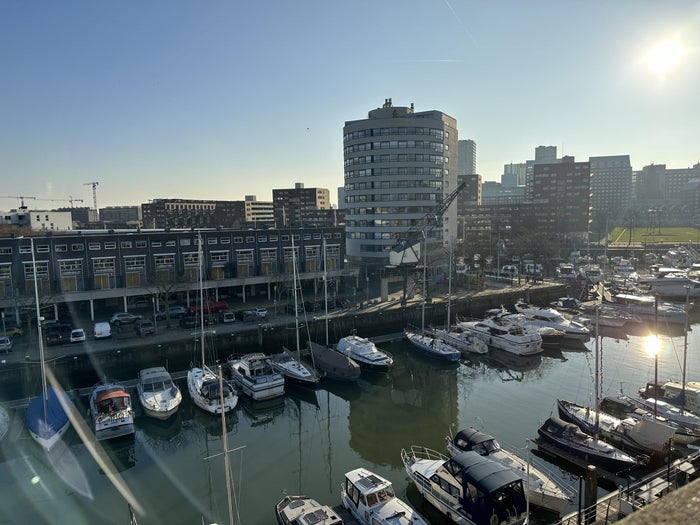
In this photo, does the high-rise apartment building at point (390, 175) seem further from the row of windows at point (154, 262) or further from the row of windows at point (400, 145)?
the row of windows at point (154, 262)

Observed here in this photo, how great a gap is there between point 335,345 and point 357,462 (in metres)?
14.6

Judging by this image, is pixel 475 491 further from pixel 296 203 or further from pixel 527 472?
pixel 296 203

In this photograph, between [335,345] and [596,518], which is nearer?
[596,518]

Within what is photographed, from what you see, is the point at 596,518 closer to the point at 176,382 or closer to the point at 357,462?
the point at 357,462

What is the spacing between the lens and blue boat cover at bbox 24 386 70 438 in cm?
1952

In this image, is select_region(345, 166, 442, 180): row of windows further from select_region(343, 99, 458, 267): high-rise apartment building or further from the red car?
the red car

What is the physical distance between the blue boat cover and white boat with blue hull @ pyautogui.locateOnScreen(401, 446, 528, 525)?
15.7 m

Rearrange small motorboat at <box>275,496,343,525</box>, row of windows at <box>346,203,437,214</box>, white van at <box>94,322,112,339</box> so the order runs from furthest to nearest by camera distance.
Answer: row of windows at <box>346,203,437,214</box>
white van at <box>94,322,112,339</box>
small motorboat at <box>275,496,343,525</box>

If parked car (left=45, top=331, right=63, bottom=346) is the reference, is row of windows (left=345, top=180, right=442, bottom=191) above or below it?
above

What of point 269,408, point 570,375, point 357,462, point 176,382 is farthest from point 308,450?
point 570,375

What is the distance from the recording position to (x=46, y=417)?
65.5ft

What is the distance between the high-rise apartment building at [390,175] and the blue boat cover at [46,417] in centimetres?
4136

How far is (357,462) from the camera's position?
18891 millimetres

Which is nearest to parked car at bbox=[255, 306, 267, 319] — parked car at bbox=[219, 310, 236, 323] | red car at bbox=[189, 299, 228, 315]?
parked car at bbox=[219, 310, 236, 323]
